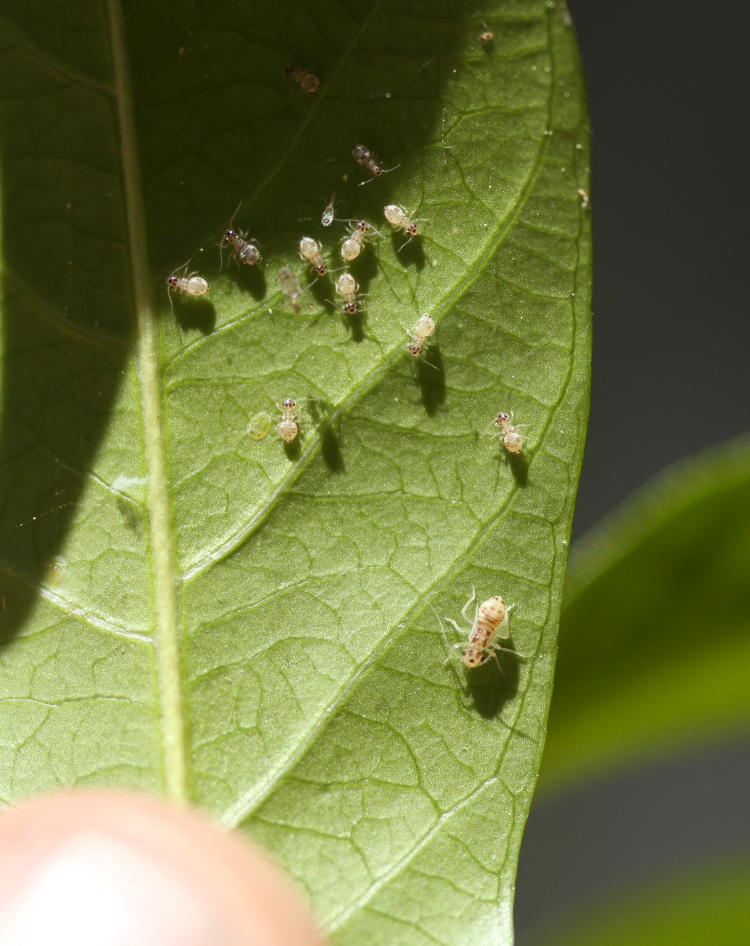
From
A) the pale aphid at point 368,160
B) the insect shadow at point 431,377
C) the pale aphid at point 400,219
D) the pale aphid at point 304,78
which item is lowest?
the insect shadow at point 431,377

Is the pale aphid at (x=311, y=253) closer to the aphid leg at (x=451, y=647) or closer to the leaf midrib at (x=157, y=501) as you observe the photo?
the leaf midrib at (x=157, y=501)

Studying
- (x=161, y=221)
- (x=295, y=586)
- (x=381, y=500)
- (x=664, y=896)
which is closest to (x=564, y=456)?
(x=381, y=500)

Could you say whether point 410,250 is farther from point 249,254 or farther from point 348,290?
point 249,254

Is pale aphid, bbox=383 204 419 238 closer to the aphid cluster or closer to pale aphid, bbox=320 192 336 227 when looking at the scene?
the aphid cluster

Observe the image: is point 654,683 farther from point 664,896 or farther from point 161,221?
point 161,221

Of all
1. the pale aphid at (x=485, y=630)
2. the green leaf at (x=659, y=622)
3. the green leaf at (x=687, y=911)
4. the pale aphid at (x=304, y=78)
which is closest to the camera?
the pale aphid at (x=304, y=78)

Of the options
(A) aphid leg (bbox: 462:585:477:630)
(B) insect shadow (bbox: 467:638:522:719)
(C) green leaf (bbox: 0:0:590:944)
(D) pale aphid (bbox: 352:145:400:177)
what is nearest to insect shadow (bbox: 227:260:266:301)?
(C) green leaf (bbox: 0:0:590:944)

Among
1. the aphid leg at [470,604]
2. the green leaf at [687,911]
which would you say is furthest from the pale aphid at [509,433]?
the green leaf at [687,911]
